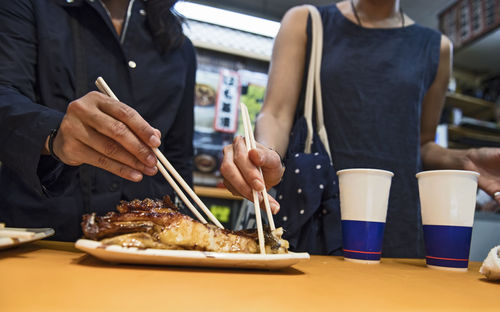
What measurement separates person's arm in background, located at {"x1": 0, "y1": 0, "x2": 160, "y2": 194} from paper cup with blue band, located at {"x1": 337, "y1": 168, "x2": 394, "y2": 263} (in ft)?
1.69

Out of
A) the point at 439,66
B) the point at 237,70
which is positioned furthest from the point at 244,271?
the point at 237,70

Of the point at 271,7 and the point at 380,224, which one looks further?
the point at 271,7

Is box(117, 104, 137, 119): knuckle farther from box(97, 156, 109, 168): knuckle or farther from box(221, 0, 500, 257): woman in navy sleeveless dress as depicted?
box(221, 0, 500, 257): woman in navy sleeveless dress

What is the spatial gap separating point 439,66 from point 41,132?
1.69 meters

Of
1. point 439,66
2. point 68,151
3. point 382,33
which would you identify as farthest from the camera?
point 439,66

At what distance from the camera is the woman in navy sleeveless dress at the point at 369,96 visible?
147 cm

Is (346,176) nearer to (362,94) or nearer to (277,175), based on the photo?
(277,175)

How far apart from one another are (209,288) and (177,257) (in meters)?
0.11

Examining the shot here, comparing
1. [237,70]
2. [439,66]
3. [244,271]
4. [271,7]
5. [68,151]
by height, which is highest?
[271,7]

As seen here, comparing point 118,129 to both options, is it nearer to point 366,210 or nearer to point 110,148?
point 110,148

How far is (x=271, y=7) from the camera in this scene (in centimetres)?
404

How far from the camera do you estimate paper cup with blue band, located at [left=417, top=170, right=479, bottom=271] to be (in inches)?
35.2

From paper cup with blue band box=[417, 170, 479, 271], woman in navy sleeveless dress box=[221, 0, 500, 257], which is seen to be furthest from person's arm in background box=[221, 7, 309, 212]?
paper cup with blue band box=[417, 170, 479, 271]

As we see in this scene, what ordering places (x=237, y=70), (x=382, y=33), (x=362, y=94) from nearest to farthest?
(x=362, y=94) → (x=382, y=33) → (x=237, y=70)
